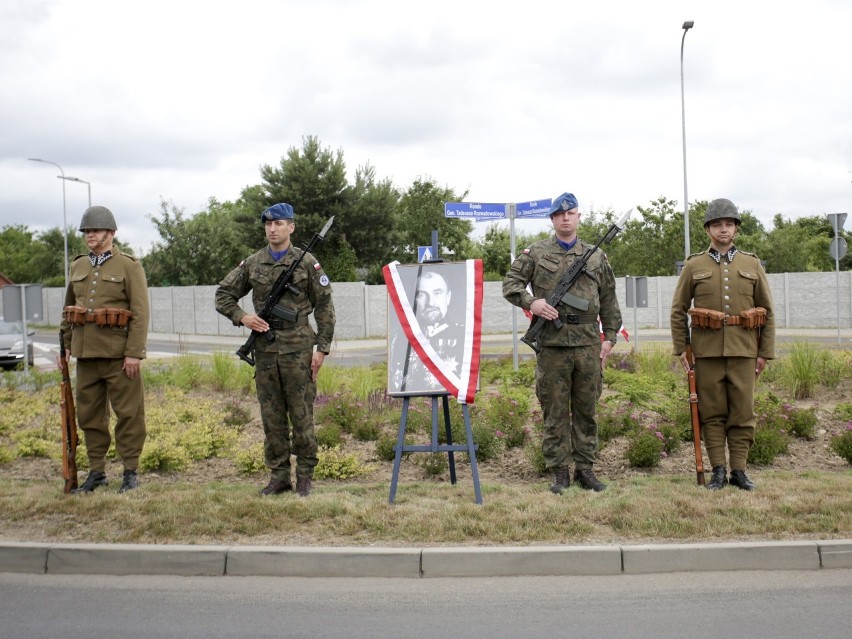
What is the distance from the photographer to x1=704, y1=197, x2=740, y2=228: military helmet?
7.03 meters

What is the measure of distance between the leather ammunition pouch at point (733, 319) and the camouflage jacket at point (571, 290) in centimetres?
65

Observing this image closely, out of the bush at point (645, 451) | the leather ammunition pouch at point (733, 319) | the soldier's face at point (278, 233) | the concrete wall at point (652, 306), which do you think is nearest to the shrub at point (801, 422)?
the bush at point (645, 451)

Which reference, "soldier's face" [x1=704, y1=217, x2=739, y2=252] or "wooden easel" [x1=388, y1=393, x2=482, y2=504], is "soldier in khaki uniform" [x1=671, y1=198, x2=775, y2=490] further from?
"wooden easel" [x1=388, y1=393, x2=482, y2=504]

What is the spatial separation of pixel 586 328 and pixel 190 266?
1903 inches

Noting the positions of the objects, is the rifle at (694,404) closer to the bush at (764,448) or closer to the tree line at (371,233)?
the bush at (764,448)

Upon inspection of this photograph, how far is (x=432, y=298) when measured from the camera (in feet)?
23.8

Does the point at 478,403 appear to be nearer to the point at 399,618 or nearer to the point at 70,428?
the point at 70,428

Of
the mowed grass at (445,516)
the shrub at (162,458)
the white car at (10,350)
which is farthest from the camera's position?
the white car at (10,350)

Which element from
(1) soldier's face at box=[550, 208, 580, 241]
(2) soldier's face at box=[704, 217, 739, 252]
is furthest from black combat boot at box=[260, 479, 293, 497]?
(2) soldier's face at box=[704, 217, 739, 252]

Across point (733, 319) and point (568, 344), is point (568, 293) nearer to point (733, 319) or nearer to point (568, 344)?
point (568, 344)

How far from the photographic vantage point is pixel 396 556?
564 centimetres

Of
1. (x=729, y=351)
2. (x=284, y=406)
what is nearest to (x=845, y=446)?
(x=729, y=351)

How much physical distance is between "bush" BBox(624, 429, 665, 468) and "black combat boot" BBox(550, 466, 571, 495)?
109cm

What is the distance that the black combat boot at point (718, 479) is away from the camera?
7001 mm
